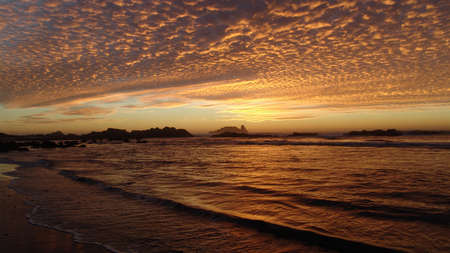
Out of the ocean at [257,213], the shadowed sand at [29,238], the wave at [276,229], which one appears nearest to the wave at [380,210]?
the ocean at [257,213]

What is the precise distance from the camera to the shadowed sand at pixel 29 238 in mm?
5125

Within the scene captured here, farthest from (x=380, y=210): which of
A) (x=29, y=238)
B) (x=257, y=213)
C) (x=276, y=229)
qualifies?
(x=29, y=238)

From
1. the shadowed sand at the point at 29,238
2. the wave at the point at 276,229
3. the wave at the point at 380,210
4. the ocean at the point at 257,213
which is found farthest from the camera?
the wave at the point at 380,210

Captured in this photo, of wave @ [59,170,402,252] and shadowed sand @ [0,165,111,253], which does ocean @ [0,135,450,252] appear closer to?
wave @ [59,170,402,252]

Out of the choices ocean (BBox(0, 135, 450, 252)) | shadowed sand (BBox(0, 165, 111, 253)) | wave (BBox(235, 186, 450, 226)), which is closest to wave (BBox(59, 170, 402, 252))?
ocean (BBox(0, 135, 450, 252))

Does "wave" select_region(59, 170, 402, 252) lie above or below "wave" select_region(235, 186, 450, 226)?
below

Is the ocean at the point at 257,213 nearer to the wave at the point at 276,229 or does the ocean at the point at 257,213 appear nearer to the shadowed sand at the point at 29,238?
the wave at the point at 276,229

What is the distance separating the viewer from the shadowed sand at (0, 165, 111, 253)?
512 centimetres

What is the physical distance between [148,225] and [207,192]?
3527mm

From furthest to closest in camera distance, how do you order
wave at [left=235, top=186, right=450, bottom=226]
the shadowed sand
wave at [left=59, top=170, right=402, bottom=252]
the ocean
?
wave at [left=235, top=186, right=450, bottom=226], the ocean, the shadowed sand, wave at [left=59, top=170, right=402, bottom=252]

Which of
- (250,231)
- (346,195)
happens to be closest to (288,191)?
(346,195)

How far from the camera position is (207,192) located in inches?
383

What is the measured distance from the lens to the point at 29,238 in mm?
5664

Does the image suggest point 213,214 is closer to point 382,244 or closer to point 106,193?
point 382,244
